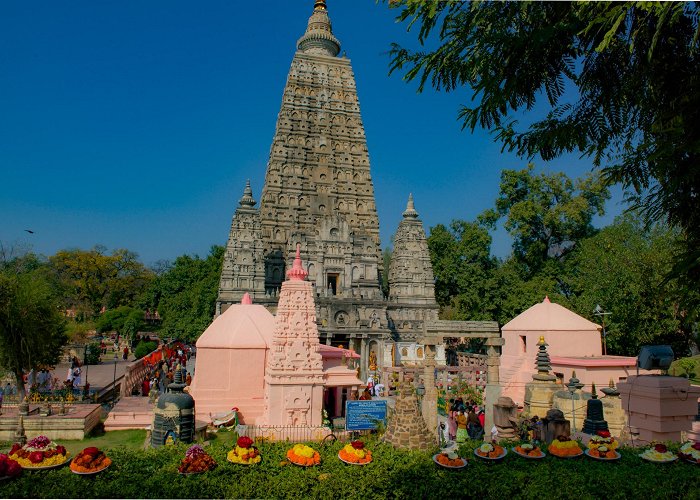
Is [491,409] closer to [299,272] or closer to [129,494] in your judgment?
[299,272]

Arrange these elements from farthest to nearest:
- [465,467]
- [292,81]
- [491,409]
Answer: [292,81]
[491,409]
[465,467]

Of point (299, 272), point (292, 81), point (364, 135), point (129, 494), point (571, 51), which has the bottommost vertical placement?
point (129, 494)

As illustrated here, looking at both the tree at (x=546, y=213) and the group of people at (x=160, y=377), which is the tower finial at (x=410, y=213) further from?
the group of people at (x=160, y=377)

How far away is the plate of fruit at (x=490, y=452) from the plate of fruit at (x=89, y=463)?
5.48 metres

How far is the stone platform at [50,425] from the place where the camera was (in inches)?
538

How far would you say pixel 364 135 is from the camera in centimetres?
4028

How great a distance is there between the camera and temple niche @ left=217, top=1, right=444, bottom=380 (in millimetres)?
32656

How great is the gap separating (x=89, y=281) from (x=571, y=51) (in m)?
64.7

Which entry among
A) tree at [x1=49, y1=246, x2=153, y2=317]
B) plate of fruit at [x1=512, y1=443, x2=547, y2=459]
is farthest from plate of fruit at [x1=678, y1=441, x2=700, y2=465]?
tree at [x1=49, y1=246, x2=153, y2=317]

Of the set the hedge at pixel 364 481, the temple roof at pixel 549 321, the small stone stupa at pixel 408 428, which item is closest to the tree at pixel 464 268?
the temple roof at pixel 549 321

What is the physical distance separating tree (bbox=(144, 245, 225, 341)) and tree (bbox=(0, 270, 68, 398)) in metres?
26.2

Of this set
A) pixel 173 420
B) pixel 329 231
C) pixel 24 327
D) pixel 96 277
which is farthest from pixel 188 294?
pixel 173 420

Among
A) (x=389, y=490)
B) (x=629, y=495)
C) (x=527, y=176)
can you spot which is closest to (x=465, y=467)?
(x=389, y=490)

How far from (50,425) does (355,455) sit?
10.6 meters
